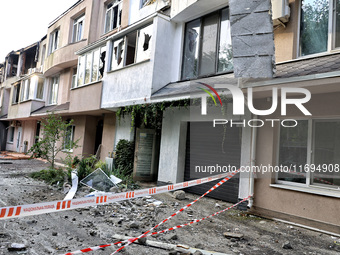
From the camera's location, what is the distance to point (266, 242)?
15.0ft

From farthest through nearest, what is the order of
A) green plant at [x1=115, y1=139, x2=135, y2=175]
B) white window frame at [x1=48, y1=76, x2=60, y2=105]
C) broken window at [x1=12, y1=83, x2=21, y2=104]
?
broken window at [x1=12, y1=83, x2=21, y2=104], white window frame at [x1=48, y1=76, x2=60, y2=105], green plant at [x1=115, y1=139, x2=135, y2=175]

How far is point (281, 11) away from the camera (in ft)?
19.6

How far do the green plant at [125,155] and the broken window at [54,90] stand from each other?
969cm

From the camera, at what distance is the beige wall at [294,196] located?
16.9 ft

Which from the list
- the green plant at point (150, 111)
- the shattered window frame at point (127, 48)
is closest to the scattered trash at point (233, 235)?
the green plant at point (150, 111)

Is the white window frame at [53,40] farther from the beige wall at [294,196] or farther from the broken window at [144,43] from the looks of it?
the beige wall at [294,196]

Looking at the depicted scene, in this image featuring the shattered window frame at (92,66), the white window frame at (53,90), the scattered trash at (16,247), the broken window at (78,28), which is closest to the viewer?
the scattered trash at (16,247)

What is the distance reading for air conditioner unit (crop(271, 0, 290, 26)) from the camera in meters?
5.97

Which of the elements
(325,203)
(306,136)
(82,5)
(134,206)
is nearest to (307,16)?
(306,136)

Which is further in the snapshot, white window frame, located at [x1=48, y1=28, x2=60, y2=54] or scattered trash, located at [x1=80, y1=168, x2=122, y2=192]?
white window frame, located at [x1=48, y1=28, x2=60, y2=54]

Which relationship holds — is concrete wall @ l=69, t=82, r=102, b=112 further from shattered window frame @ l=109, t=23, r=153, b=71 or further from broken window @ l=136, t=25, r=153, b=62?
broken window @ l=136, t=25, r=153, b=62

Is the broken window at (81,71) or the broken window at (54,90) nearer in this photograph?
the broken window at (81,71)

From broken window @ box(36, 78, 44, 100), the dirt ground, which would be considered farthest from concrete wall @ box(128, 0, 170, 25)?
broken window @ box(36, 78, 44, 100)

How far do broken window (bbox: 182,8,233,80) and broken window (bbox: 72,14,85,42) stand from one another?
31.4 ft
